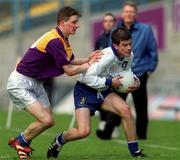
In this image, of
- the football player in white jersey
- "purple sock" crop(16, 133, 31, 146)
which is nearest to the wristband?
the football player in white jersey

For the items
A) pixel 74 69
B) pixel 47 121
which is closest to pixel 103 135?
pixel 47 121

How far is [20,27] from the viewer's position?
29078mm

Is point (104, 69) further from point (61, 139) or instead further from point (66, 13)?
point (61, 139)

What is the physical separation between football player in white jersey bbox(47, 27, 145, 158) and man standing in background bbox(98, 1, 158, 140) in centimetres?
335

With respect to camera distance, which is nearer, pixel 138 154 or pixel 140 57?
pixel 138 154

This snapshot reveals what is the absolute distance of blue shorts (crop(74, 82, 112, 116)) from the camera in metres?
11.3

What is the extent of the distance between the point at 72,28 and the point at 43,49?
0.45 meters

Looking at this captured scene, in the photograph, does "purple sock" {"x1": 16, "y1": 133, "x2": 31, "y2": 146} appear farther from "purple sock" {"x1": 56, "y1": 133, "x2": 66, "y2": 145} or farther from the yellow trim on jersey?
the yellow trim on jersey

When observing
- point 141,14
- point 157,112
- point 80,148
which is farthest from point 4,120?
point 141,14

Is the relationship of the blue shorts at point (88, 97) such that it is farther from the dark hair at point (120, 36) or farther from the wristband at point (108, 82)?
the dark hair at point (120, 36)

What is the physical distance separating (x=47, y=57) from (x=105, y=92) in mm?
898

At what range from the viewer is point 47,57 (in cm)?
1116

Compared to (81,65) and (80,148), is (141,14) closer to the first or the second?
(80,148)

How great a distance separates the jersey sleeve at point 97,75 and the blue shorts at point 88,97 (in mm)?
Answer: 269
